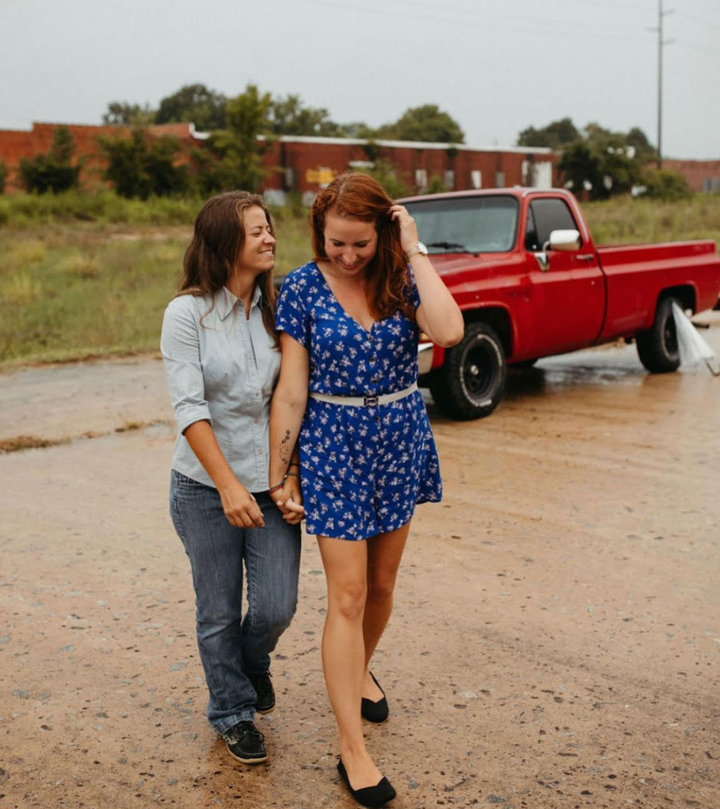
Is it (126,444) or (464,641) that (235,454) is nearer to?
(464,641)

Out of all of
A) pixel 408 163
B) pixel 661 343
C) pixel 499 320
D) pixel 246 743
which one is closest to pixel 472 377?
pixel 499 320

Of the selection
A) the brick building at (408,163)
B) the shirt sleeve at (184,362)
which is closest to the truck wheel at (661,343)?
the shirt sleeve at (184,362)

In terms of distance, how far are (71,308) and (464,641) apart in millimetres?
12916

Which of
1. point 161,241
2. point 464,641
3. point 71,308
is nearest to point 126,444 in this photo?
point 464,641

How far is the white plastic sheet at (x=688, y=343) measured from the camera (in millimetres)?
10047

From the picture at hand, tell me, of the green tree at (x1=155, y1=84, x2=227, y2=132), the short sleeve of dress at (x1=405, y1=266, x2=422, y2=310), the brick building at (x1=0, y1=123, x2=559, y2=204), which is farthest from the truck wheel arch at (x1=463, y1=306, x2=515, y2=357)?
the green tree at (x1=155, y1=84, x2=227, y2=132)

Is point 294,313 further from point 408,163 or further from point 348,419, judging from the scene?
point 408,163

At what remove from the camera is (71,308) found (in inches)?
618

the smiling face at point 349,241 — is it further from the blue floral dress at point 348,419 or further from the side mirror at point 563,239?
the side mirror at point 563,239

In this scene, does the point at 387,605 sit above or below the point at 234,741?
above

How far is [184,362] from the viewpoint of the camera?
9.64 feet

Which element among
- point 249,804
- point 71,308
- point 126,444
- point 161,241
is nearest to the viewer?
point 249,804

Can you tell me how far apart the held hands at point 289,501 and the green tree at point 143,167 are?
39.5m

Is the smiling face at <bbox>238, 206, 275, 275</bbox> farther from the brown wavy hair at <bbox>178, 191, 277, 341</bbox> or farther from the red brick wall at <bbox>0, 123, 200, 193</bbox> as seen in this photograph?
the red brick wall at <bbox>0, 123, 200, 193</bbox>
